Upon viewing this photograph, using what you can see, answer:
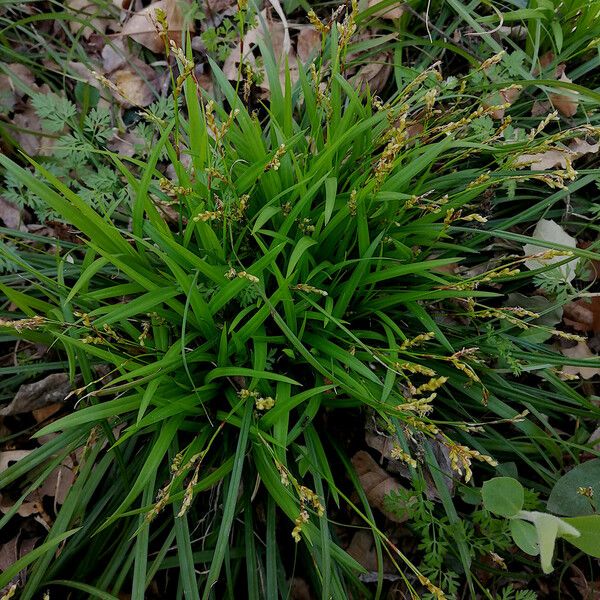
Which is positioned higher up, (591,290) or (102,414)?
(102,414)

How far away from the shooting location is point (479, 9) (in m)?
2.31

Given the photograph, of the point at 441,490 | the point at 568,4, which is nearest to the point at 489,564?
the point at 441,490

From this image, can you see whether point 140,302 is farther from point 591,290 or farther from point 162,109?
point 591,290

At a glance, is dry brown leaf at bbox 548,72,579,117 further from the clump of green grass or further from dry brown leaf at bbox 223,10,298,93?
dry brown leaf at bbox 223,10,298,93

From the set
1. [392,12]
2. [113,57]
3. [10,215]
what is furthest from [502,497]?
[113,57]

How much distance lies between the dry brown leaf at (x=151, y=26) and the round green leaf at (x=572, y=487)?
7.59ft

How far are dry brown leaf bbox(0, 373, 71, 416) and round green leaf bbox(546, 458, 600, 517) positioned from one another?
1.68 meters

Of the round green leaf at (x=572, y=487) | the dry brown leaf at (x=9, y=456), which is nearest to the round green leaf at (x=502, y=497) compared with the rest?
the round green leaf at (x=572, y=487)

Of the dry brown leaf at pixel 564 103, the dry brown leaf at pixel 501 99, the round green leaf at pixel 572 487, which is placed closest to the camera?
the round green leaf at pixel 572 487

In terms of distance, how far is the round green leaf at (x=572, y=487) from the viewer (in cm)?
158

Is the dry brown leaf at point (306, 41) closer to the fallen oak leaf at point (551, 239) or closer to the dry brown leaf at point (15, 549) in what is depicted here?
the fallen oak leaf at point (551, 239)

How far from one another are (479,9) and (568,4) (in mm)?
418

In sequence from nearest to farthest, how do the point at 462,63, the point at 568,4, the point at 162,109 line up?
→ the point at 162,109 → the point at 568,4 → the point at 462,63

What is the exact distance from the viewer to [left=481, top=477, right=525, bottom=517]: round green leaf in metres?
1.15
